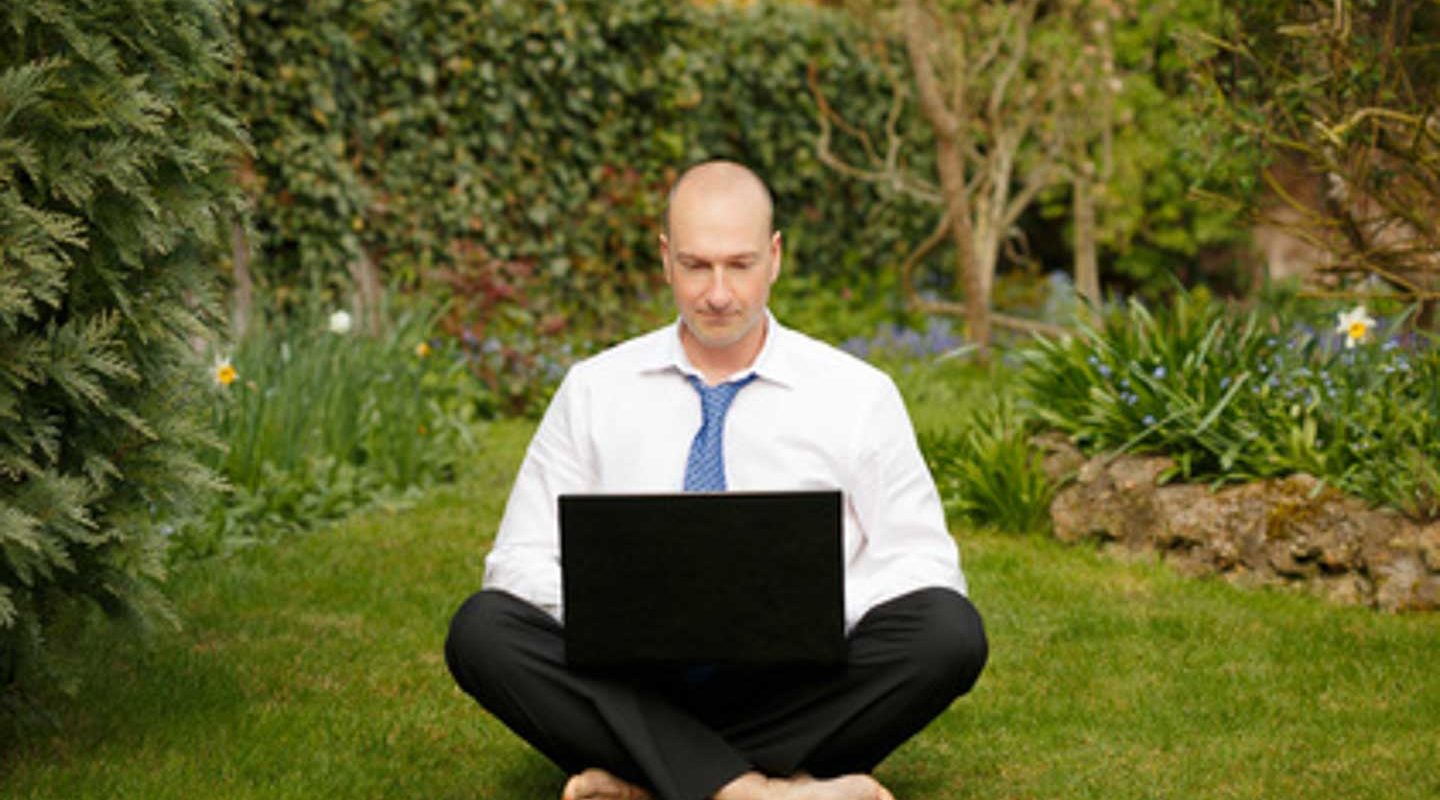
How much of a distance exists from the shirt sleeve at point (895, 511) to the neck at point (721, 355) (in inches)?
9.8

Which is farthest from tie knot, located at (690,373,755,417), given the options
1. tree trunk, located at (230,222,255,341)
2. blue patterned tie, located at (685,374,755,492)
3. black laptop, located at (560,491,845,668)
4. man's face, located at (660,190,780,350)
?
tree trunk, located at (230,222,255,341)

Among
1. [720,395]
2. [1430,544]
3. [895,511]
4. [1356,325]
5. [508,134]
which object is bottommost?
[1430,544]

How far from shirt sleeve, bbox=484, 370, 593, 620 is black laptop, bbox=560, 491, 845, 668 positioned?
311 millimetres

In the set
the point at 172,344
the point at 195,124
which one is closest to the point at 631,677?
the point at 172,344

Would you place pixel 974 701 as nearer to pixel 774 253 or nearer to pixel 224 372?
pixel 774 253

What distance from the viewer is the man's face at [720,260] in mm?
3354

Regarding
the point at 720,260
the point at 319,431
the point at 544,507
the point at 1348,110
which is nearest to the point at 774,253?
the point at 720,260

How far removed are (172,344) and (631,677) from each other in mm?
1210

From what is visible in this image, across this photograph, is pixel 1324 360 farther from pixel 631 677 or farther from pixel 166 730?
pixel 166 730

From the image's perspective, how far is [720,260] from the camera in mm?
3357

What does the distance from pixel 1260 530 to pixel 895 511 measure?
7.43 feet

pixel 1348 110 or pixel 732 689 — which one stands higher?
pixel 1348 110

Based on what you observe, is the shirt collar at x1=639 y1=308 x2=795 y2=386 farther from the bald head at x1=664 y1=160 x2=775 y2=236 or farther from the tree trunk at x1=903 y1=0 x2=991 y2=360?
the tree trunk at x1=903 y1=0 x2=991 y2=360

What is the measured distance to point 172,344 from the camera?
12.5ft
